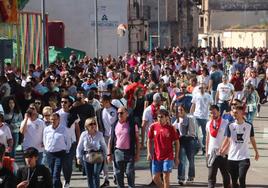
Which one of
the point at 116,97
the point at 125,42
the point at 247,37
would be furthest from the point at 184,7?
the point at 116,97

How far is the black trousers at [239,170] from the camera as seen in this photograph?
1338 centimetres

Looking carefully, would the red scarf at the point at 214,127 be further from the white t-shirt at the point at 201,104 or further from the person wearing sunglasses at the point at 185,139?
the white t-shirt at the point at 201,104

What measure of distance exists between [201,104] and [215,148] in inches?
219

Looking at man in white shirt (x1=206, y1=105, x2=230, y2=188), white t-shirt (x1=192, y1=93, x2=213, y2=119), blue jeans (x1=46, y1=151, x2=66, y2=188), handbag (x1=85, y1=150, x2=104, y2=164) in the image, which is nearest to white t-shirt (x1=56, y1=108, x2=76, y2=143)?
blue jeans (x1=46, y1=151, x2=66, y2=188)

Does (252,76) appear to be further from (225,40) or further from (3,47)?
(225,40)

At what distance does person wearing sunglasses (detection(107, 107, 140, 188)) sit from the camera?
14.1 metres

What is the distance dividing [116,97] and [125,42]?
3952 centimetres

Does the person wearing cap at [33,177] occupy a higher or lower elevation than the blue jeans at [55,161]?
higher

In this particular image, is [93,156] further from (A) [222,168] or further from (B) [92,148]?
(A) [222,168]

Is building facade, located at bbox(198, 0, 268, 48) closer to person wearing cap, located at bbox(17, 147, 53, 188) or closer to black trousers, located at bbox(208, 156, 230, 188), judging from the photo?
black trousers, located at bbox(208, 156, 230, 188)

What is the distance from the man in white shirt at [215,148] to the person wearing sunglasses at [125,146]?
1.13 metres

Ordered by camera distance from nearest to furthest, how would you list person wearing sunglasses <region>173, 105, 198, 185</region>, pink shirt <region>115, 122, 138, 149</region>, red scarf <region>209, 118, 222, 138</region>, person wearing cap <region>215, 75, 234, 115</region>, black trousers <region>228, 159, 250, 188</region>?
1. black trousers <region>228, 159, 250, 188</region>
2. pink shirt <region>115, 122, 138, 149</region>
3. red scarf <region>209, 118, 222, 138</region>
4. person wearing sunglasses <region>173, 105, 198, 185</region>
5. person wearing cap <region>215, 75, 234, 115</region>

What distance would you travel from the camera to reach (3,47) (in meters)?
21.8

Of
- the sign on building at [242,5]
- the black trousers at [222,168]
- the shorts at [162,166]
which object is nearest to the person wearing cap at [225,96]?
the black trousers at [222,168]
